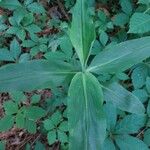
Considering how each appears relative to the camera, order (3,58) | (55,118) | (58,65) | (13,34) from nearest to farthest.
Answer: (58,65)
(55,118)
(3,58)
(13,34)

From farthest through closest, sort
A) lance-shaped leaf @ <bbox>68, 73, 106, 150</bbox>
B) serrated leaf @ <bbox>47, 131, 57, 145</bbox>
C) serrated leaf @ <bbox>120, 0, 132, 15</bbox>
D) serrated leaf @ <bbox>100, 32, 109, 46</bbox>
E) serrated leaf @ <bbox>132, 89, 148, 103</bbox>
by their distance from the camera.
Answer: serrated leaf @ <bbox>120, 0, 132, 15</bbox> → serrated leaf @ <bbox>100, 32, 109, 46</bbox> → serrated leaf @ <bbox>132, 89, 148, 103</bbox> → serrated leaf @ <bbox>47, 131, 57, 145</bbox> → lance-shaped leaf @ <bbox>68, 73, 106, 150</bbox>

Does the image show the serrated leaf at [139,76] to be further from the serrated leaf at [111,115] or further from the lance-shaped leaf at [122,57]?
the lance-shaped leaf at [122,57]

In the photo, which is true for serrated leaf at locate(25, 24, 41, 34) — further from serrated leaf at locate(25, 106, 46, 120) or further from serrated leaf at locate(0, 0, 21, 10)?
serrated leaf at locate(25, 106, 46, 120)

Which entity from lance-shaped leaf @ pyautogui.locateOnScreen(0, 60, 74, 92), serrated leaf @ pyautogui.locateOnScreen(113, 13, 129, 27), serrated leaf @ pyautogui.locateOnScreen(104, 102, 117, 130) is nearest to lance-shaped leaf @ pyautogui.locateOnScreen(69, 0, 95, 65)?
lance-shaped leaf @ pyautogui.locateOnScreen(0, 60, 74, 92)

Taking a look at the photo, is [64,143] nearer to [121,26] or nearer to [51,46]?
[51,46]

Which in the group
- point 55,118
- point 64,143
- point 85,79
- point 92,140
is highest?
point 85,79

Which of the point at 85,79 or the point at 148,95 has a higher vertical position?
the point at 85,79

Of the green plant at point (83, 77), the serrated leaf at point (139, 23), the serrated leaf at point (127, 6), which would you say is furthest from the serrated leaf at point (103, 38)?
the green plant at point (83, 77)

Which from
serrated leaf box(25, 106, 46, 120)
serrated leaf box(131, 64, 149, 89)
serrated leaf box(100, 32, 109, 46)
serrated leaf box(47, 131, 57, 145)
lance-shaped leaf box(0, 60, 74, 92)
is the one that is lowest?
serrated leaf box(47, 131, 57, 145)

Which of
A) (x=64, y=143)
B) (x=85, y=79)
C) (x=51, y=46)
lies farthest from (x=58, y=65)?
(x=51, y=46)
